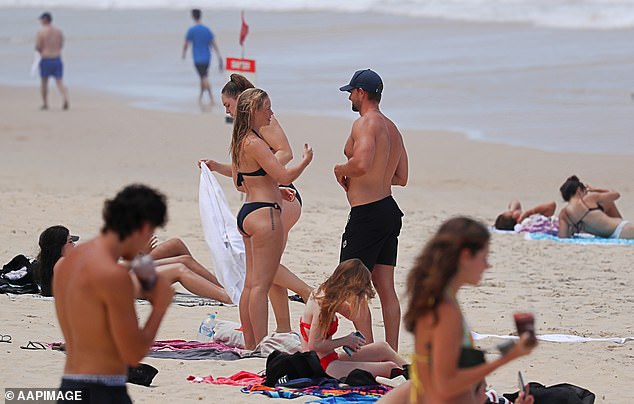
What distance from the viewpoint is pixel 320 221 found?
492 inches

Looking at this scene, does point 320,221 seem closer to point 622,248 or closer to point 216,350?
point 622,248

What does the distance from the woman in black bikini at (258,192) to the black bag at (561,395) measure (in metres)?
1.73

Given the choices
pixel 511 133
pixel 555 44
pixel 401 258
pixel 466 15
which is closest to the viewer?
pixel 401 258

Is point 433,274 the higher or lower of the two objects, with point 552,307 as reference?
higher

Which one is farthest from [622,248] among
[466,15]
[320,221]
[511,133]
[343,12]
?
[343,12]

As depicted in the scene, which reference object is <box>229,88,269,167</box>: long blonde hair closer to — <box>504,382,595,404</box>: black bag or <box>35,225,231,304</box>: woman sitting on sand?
<box>35,225,231,304</box>: woman sitting on sand

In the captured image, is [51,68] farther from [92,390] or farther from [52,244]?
[92,390]

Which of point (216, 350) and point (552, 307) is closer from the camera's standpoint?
point (216, 350)

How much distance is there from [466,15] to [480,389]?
33.9 metres

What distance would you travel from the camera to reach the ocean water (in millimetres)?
19656

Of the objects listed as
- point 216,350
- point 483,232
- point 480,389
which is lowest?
point 216,350

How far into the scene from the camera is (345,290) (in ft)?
20.9

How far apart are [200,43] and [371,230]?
15.5 m

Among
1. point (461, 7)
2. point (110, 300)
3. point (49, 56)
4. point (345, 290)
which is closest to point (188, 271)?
point (345, 290)
